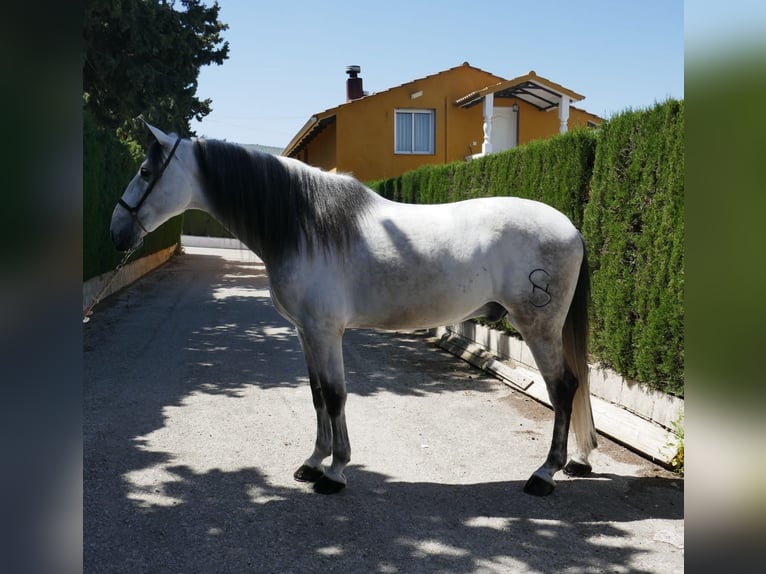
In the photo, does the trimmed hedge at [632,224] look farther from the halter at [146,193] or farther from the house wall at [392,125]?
the house wall at [392,125]

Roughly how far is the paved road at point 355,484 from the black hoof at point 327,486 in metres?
0.08

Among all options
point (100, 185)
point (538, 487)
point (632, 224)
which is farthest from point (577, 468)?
point (100, 185)

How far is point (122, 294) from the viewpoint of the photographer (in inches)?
550

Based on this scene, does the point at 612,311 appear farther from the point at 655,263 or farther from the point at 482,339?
the point at 482,339

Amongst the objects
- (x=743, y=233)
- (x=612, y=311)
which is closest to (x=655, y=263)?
(x=612, y=311)

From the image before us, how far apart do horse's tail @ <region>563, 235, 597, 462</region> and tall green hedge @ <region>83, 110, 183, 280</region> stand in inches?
377

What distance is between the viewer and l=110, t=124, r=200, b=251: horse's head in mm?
3959

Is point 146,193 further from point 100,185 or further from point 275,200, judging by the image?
point 100,185

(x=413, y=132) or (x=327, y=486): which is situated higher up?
(x=413, y=132)

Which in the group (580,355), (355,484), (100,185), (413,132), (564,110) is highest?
(564,110)

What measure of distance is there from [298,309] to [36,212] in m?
3.33

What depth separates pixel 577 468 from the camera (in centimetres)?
430

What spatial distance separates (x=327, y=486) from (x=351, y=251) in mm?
1501

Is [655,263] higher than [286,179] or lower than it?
lower
